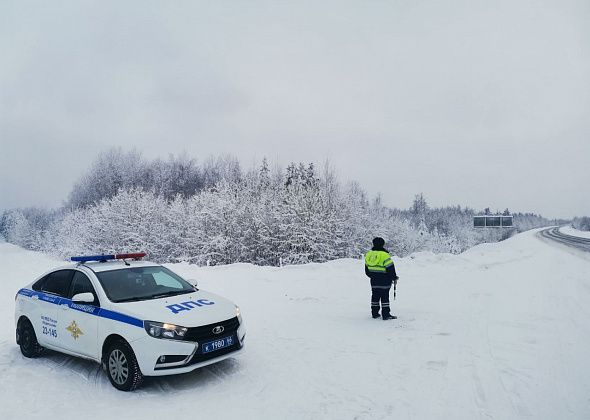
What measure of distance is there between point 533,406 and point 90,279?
20.6 feet

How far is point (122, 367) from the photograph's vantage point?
18.9 ft

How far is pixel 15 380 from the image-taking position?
20.7 feet

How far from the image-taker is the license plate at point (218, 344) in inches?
226

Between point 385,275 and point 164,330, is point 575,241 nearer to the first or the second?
point 385,275

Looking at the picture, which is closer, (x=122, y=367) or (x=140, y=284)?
(x=122, y=367)

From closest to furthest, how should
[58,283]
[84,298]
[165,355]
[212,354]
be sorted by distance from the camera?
[165,355], [212,354], [84,298], [58,283]

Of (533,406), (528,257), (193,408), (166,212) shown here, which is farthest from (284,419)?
(166,212)

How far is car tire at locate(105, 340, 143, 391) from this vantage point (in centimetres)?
563

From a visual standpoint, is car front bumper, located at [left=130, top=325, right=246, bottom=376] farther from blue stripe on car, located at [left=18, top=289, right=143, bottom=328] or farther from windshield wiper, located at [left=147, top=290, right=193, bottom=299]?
windshield wiper, located at [left=147, top=290, right=193, bottom=299]

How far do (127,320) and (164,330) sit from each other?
57 centimetres

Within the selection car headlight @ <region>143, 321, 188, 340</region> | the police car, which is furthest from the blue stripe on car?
car headlight @ <region>143, 321, 188, 340</region>

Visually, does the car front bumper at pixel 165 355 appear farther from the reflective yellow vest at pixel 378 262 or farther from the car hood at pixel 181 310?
the reflective yellow vest at pixel 378 262

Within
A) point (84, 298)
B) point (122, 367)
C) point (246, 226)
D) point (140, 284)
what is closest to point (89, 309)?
point (84, 298)

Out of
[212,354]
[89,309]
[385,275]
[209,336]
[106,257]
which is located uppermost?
[106,257]
